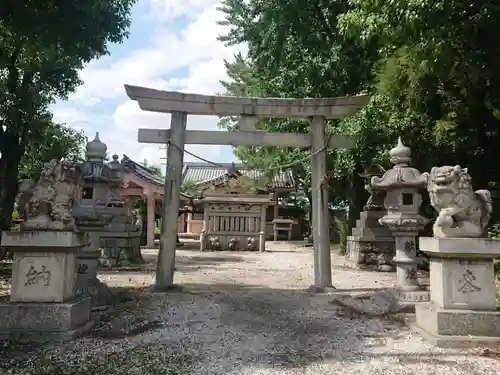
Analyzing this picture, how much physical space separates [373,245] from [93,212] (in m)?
8.48

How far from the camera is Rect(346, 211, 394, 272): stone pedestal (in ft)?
42.7

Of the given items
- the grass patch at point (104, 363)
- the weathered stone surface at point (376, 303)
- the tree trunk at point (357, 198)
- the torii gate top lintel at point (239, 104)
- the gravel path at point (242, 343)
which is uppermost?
the torii gate top lintel at point (239, 104)

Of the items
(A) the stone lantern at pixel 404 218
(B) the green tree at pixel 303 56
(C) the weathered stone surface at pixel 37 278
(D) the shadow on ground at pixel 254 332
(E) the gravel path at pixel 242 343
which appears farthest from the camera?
(B) the green tree at pixel 303 56

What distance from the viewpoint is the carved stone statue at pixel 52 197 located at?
5.09m

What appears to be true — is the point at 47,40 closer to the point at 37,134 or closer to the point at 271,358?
the point at 37,134

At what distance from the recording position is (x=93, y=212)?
788 cm

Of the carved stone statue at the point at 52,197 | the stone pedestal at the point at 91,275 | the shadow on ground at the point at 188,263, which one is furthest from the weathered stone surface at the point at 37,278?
the shadow on ground at the point at 188,263

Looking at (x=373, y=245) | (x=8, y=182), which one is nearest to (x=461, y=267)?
(x=373, y=245)

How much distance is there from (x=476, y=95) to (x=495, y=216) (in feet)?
9.79

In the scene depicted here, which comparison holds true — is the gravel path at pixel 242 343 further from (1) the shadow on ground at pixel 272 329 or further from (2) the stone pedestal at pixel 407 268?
(2) the stone pedestal at pixel 407 268

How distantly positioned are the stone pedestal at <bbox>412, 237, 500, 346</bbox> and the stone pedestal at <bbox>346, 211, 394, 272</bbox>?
7.96 meters

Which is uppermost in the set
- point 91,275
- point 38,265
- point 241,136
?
point 241,136

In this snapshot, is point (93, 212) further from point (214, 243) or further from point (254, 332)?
point (214, 243)

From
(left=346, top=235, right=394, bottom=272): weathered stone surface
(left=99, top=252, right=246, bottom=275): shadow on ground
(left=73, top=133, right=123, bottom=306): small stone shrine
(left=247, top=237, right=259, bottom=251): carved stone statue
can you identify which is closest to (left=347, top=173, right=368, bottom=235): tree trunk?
(left=346, top=235, right=394, bottom=272): weathered stone surface
